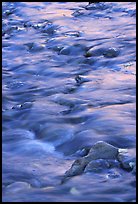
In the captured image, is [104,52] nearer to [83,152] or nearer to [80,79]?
[80,79]

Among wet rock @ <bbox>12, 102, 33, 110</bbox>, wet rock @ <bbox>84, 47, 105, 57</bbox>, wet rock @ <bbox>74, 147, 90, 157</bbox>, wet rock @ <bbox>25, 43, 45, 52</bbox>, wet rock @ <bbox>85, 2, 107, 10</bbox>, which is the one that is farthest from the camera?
wet rock @ <bbox>85, 2, 107, 10</bbox>

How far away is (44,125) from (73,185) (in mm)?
1542

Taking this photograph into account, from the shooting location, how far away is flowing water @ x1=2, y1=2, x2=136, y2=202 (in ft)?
13.5

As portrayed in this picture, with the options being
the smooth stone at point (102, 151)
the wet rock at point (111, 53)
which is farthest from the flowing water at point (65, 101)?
the smooth stone at point (102, 151)

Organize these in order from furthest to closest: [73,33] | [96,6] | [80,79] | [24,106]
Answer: [96,6] < [73,33] < [80,79] < [24,106]

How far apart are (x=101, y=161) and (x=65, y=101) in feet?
6.46

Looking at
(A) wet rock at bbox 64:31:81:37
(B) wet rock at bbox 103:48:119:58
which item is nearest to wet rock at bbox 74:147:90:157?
(B) wet rock at bbox 103:48:119:58

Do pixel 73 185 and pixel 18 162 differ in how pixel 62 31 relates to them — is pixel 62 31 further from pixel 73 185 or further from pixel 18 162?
pixel 73 185

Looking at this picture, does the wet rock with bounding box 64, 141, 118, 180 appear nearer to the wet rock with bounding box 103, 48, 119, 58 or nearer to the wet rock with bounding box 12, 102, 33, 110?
the wet rock with bounding box 12, 102, 33, 110

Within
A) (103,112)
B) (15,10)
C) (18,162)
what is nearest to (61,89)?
(103,112)

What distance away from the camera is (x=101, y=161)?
169 inches

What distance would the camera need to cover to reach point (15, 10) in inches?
519

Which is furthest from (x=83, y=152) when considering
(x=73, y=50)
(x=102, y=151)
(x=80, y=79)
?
(x=73, y=50)

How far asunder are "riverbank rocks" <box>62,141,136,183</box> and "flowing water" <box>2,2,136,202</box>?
0.07 metres
